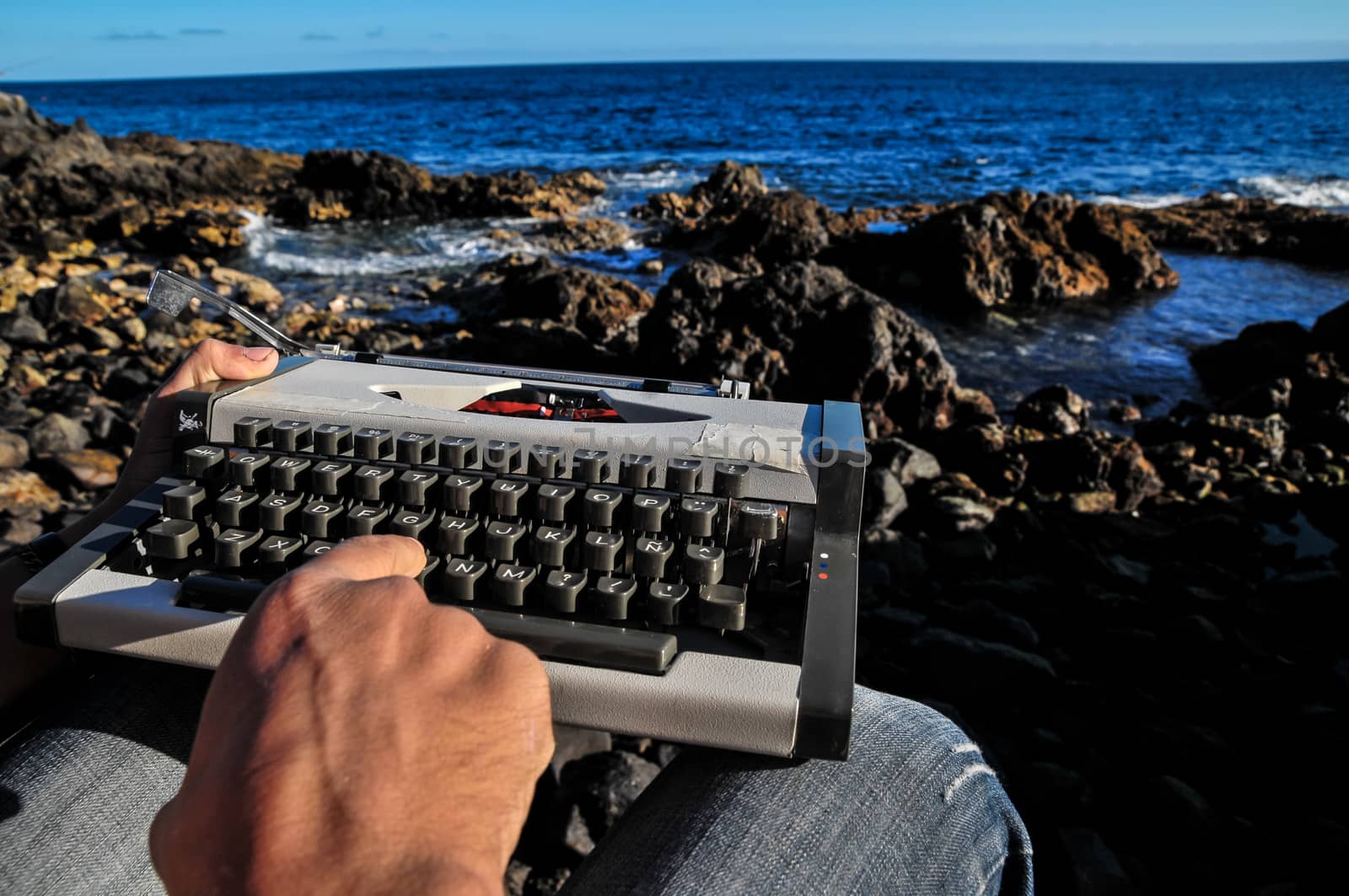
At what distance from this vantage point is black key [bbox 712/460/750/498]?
1556mm

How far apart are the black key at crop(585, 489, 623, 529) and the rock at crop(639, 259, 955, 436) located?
14.6ft

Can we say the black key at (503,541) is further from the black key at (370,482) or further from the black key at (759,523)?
the black key at (759,523)

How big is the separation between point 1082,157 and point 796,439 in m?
33.6

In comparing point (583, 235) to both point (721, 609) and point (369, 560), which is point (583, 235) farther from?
Answer: point (369, 560)

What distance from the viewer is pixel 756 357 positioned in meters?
6.23

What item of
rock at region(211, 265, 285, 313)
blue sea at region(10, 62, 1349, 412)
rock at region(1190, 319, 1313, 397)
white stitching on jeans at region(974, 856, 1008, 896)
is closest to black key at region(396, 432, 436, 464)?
white stitching on jeans at region(974, 856, 1008, 896)

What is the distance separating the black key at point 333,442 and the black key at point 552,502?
0.44 m

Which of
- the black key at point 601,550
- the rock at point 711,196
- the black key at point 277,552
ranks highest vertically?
the rock at point 711,196

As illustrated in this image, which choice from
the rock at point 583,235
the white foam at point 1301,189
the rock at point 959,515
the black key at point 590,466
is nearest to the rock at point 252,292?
the rock at point 583,235

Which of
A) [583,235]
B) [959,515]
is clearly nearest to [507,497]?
[959,515]

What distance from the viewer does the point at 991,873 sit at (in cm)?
143

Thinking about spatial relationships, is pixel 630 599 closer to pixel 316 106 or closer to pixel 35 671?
pixel 35 671

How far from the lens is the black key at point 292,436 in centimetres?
172

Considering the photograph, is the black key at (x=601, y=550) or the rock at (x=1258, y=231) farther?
the rock at (x=1258, y=231)
